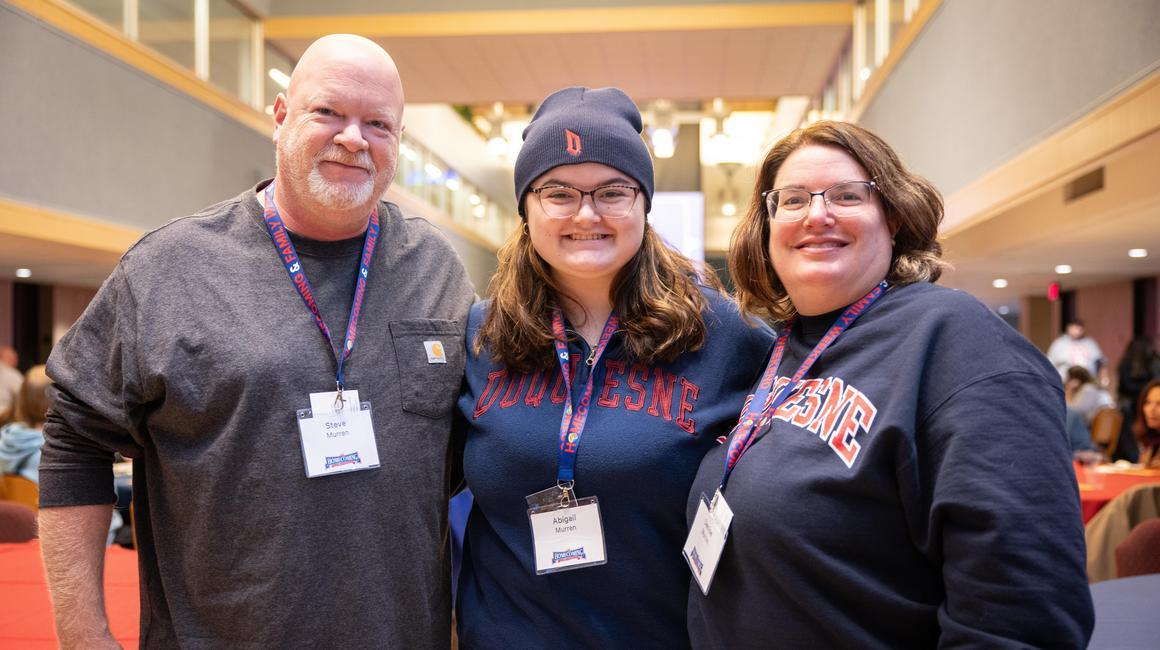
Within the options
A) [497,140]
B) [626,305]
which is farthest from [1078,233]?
[497,140]

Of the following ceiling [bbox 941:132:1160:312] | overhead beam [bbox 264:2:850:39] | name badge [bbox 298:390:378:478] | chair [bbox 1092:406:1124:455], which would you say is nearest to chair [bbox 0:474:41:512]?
name badge [bbox 298:390:378:478]

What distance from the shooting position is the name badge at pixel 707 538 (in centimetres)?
137

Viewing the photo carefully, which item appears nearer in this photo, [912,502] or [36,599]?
[912,502]

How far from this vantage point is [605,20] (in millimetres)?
7730

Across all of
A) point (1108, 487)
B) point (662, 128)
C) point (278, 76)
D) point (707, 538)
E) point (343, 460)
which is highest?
point (278, 76)

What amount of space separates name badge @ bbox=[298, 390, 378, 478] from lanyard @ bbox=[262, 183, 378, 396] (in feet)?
0.09

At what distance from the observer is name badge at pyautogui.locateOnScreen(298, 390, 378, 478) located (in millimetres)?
1563

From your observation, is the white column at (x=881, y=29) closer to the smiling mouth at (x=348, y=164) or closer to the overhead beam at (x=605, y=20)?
the overhead beam at (x=605, y=20)

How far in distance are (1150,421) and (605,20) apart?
557 centimetres

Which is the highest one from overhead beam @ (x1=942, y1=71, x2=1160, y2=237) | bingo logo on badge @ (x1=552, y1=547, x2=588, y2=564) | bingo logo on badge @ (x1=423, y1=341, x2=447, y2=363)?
overhead beam @ (x1=942, y1=71, x2=1160, y2=237)

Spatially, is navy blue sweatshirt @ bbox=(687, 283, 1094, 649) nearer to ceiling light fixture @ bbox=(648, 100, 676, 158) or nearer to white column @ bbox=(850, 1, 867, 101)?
white column @ bbox=(850, 1, 867, 101)

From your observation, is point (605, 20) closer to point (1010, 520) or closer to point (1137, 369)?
point (1137, 369)

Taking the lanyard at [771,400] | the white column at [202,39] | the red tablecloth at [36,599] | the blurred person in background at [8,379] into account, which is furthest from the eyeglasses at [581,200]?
the blurred person in background at [8,379]

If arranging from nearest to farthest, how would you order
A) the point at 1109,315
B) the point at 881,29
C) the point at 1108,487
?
the point at 1108,487 → the point at 881,29 → the point at 1109,315
